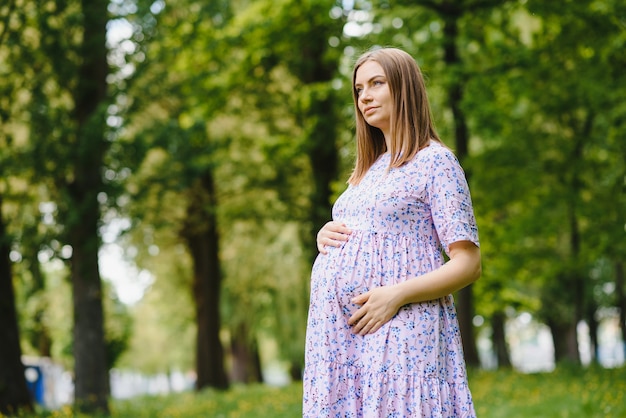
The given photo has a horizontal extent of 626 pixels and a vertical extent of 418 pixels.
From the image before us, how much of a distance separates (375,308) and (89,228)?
9.11 meters

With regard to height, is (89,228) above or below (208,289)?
above

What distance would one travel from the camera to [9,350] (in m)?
9.83

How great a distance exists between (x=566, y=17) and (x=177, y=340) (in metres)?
23.0

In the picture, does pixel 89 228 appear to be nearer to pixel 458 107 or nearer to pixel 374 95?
pixel 458 107

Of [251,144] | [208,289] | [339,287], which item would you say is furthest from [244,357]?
[339,287]

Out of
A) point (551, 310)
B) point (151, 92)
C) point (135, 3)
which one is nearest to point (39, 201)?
point (151, 92)

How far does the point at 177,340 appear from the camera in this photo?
31266 millimetres

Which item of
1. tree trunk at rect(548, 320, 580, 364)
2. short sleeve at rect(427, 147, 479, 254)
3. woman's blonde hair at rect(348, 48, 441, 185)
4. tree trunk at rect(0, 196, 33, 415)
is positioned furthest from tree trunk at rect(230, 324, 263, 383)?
short sleeve at rect(427, 147, 479, 254)

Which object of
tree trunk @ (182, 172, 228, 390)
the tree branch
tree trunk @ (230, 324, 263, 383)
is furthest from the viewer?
tree trunk @ (230, 324, 263, 383)

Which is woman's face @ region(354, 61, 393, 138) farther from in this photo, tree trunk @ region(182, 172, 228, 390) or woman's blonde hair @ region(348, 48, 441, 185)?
tree trunk @ region(182, 172, 228, 390)

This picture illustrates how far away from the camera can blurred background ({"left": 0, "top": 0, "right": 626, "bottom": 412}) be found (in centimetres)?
1054

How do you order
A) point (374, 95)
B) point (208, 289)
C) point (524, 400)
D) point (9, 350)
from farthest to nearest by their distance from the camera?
1. point (208, 289)
2. point (9, 350)
3. point (524, 400)
4. point (374, 95)

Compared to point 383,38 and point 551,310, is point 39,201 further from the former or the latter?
point 551,310

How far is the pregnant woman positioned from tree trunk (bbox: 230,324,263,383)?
19.9 m
